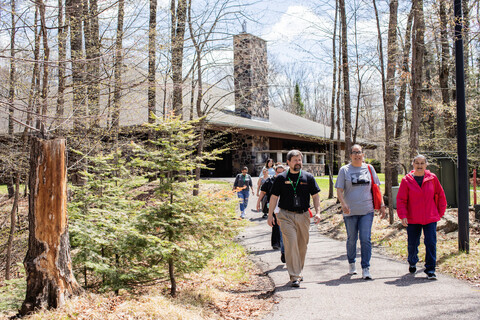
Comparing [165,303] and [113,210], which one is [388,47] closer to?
[113,210]

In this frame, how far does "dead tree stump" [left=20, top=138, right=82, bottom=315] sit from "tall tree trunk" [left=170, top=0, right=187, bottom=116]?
7483 millimetres

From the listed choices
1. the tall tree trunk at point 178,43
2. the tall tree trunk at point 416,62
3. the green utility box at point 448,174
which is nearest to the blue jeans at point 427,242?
the tall tree trunk at point 416,62

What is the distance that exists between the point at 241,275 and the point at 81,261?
2535 mm

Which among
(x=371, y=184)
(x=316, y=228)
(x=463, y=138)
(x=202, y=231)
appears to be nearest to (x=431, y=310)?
(x=371, y=184)

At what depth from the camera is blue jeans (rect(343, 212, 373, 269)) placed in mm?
5680

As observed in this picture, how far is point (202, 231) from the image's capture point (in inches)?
205

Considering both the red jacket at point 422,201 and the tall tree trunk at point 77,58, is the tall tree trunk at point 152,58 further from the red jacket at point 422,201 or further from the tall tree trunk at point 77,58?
the red jacket at point 422,201

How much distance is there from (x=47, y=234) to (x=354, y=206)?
3995 millimetres

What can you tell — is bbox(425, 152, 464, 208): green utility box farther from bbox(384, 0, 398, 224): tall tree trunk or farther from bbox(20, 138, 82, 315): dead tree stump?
bbox(20, 138, 82, 315): dead tree stump

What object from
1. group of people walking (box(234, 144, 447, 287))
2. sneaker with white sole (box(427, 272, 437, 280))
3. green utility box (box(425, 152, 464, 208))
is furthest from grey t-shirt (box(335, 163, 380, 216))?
green utility box (box(425, 152, 464, 208))

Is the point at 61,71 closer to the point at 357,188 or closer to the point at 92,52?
the point at 92,52

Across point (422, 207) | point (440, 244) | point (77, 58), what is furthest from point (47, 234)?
point (440, 244)

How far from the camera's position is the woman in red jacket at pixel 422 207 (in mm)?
5582

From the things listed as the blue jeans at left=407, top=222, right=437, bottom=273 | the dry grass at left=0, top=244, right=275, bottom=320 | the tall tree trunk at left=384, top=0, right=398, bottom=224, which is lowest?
the dry grass at left=0, top=244, right=275, bottom=320
